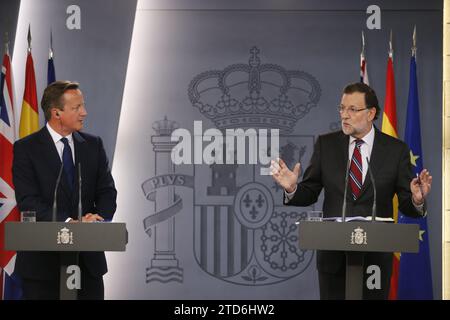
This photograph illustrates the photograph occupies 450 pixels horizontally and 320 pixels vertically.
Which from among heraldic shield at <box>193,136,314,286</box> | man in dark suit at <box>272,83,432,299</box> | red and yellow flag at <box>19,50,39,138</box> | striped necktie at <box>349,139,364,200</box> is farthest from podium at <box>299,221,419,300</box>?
red and yellow flag at <box>19,50,39,138</box>

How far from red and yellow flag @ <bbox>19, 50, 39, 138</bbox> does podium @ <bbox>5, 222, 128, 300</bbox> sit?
101 inches

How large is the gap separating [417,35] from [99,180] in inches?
136

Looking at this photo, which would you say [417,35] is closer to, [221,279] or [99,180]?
[221,279]

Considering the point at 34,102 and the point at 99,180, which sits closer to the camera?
the point at 99,180

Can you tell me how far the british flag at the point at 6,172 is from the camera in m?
6.41

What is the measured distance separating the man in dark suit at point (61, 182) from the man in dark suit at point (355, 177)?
1121 millimetres

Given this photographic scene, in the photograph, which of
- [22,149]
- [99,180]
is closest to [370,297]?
[99,180]

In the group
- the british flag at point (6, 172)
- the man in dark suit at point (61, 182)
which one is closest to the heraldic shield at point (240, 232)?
the british flag at point (6, 172)

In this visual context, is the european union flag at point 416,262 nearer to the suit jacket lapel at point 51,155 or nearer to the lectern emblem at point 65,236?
the suit jacket lapel at point 51,155

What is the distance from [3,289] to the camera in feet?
21.7

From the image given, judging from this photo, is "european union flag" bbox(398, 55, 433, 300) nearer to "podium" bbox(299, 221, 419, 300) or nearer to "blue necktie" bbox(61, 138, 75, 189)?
"podium" bbox(299, 221, 419, 300)

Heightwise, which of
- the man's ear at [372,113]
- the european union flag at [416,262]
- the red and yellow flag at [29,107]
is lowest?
the european union flag at [416,262]

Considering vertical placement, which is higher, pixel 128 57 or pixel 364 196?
pixel 128 57

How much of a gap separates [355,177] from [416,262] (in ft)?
7.34
